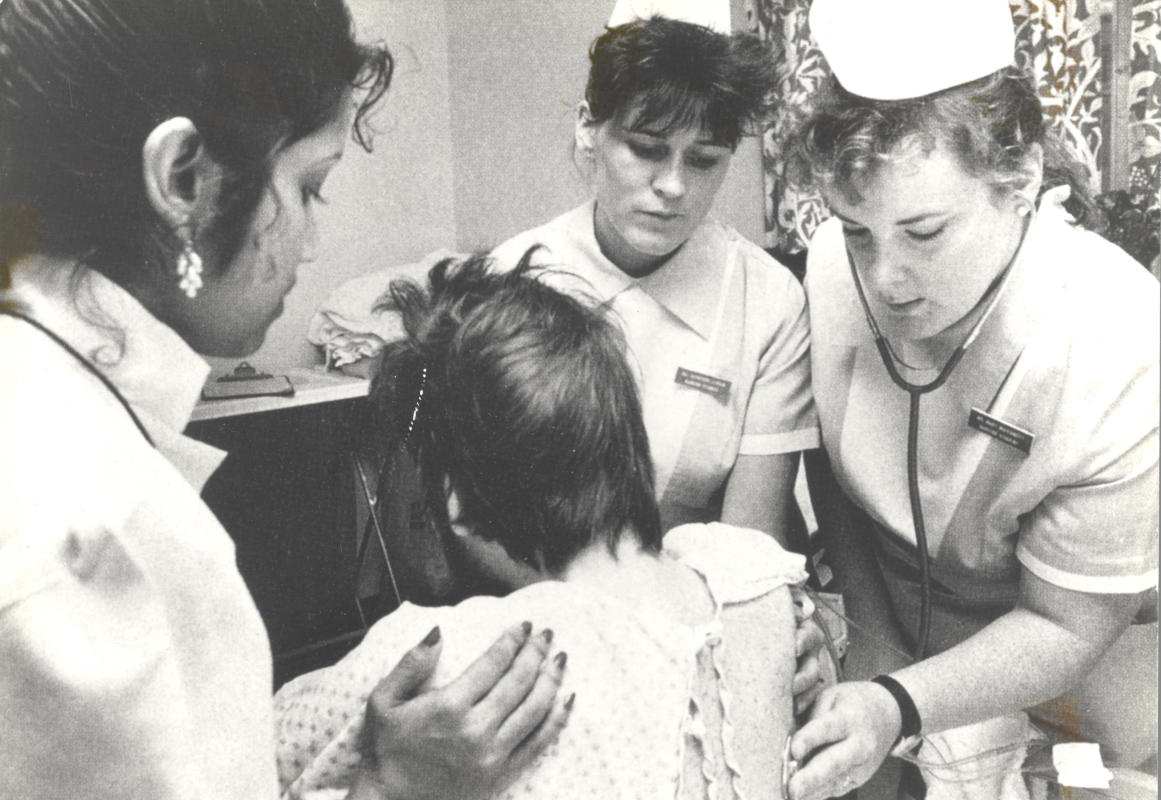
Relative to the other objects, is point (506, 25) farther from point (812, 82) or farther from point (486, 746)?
point (486, 746)

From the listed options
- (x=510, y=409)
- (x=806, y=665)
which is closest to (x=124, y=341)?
(x=510, y=409)

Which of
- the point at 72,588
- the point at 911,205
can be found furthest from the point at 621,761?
the point at 911,205

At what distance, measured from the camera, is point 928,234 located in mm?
902

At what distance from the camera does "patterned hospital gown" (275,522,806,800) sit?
2.61 feet

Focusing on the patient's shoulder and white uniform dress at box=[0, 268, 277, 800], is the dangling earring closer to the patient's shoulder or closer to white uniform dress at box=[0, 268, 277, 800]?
white uniform dress at box=[0, 268, 277, 800]

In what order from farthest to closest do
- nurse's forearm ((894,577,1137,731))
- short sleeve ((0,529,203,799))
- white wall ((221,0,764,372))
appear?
nurse's forearm ((894,577,1137,731))
white wall ((221,0,764,372))
short sleeve ((0,529,203,799))

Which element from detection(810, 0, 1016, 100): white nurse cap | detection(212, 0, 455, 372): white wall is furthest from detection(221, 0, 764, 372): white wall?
detection(810, 0, 1016, 100): white nurse cap

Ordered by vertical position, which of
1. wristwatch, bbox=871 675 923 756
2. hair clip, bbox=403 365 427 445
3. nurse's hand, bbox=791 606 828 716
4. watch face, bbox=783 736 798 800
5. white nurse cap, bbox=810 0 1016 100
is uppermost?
white nurse cap, bbox=810 0 1016 100

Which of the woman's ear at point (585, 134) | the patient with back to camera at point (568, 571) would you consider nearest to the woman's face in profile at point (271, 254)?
the patient with back to camera at point (568, 571)

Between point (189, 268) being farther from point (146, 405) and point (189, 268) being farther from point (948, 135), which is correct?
point (948, 135)

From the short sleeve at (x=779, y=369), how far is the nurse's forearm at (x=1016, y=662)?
27cm

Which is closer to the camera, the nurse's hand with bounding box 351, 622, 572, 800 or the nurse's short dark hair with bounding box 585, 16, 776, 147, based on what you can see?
the nurse's hand with bounding box 351, 622, 572, 800

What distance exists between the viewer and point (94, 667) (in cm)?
75

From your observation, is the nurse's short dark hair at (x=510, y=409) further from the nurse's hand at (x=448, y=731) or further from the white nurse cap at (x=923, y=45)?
the white nurse cap at (x=923, y=45)
